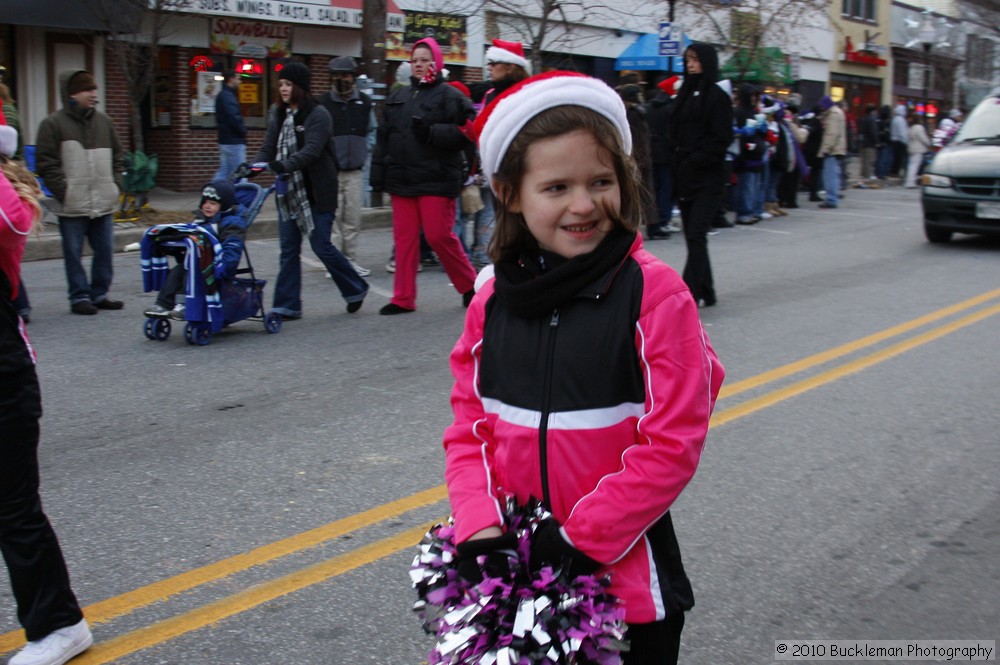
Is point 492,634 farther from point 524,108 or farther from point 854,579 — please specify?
point 854,579

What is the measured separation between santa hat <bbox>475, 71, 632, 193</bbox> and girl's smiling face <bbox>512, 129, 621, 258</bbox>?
6cm

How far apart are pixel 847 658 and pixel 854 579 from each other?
1.87ft

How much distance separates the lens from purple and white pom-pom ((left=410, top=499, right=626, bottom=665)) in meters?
1.88

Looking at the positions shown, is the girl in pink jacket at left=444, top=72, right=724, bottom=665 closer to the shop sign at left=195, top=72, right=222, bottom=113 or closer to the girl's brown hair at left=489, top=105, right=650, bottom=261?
the girl's brown hair at left=489, top=105, right=650, bottom=261

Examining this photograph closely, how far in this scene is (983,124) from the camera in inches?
570

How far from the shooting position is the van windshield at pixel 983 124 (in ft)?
46.5

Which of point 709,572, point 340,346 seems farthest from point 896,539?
point 340,346

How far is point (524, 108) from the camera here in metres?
2.12

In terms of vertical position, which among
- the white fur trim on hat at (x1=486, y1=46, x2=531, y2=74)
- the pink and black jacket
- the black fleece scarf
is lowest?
the pink and black jacket

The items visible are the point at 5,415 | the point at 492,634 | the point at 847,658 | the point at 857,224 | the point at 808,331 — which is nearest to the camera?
the point at 492,634

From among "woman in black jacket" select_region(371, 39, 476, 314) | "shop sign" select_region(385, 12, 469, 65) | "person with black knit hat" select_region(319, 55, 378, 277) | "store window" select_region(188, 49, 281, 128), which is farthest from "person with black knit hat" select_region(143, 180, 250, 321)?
"shop sign" select_region(385, 12, 469, 65)

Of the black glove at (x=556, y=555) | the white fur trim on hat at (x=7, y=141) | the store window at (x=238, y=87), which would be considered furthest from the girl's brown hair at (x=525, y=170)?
the store window at (x=238, y=87)

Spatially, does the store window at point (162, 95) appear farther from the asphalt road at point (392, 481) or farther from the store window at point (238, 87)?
the asphalt road at point (392, 481)

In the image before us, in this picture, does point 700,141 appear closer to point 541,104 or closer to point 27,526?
point 27,526
